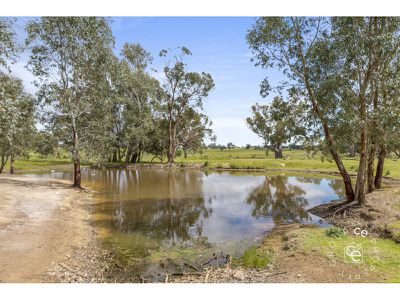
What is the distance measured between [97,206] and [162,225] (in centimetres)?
787

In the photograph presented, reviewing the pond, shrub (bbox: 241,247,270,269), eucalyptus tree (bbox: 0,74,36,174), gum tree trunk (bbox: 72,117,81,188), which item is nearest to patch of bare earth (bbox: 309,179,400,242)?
the pond

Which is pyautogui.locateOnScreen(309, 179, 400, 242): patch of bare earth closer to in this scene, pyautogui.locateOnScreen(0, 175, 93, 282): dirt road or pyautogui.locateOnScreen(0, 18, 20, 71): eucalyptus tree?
pyautogui.locateOnScreen(0, 175, 93, 282): dirt road

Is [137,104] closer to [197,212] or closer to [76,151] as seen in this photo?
[76,151]

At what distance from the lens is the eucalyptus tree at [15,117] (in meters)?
17.1

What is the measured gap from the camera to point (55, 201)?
78.7ft

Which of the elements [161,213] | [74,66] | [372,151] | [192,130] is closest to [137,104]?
[192,130]

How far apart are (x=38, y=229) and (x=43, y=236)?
130 cm

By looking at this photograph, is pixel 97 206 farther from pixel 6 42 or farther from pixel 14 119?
pixel 6 42

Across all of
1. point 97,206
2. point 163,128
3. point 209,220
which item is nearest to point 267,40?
point 209,220

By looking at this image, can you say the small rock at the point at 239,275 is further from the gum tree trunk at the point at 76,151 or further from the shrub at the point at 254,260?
the gum tree trunk at the point at 76,151

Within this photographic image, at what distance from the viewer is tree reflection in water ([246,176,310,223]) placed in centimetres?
2283

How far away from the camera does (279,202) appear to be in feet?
94.4

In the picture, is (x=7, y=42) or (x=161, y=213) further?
(x=161, y=213)

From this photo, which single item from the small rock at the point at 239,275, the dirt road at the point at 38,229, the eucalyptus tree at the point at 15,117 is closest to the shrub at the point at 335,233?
the small rock at the point at 239,275
